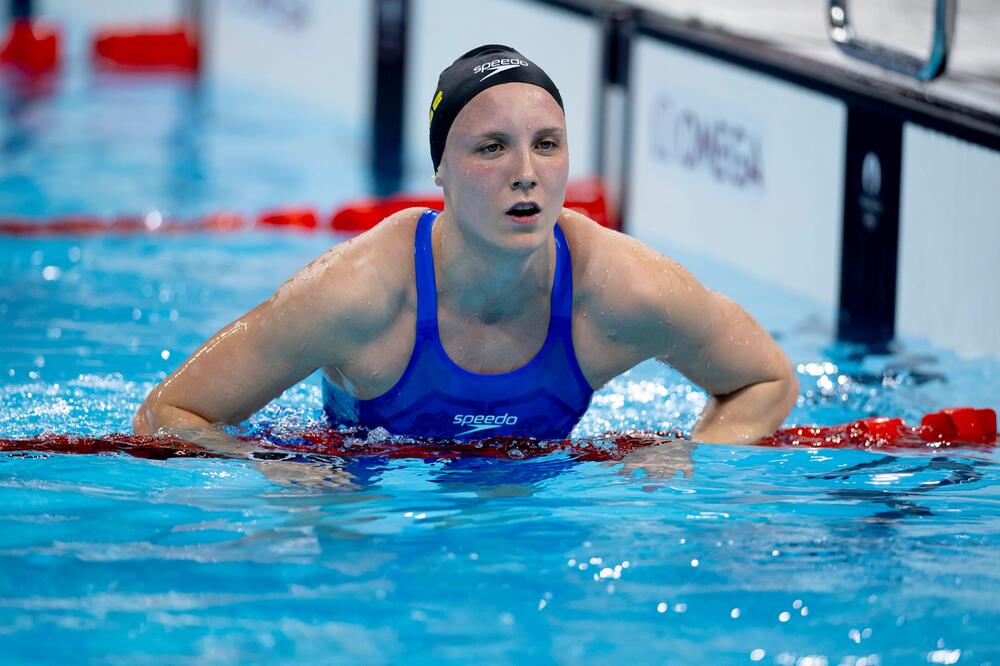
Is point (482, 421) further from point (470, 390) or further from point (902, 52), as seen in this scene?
point (902, 52)

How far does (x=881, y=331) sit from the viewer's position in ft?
18.0

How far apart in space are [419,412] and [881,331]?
2443 mm

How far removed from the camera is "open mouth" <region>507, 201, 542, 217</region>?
10.5 ft

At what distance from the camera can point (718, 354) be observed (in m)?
3.62

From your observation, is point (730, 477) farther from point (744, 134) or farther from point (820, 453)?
point (744, 134)

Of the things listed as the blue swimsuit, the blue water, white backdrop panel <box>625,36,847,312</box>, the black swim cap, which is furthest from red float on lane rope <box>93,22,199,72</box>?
the black swim cap

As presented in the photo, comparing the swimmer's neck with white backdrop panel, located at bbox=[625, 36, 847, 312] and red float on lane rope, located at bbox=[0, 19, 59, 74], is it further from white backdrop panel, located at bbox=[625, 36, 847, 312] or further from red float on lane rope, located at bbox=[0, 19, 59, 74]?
red float on lane rope, located at bbox=[0, 19, 59, 74]

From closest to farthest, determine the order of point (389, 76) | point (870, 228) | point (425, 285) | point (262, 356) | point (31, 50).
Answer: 1. point (262, 356)
2. point (425, 285)
3. point (870, 228)
4. point (389, 76)
5. point (31, 50)

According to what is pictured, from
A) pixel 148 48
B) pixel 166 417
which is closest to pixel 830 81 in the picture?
pixel 166 417

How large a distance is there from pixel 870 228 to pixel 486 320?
2.43m

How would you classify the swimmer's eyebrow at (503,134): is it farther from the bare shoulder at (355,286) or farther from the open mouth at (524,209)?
the bare shoulder at (355,286)

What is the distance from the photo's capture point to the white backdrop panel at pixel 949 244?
4.97 metres

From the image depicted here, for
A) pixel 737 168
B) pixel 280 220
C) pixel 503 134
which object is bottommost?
pixel 280 220

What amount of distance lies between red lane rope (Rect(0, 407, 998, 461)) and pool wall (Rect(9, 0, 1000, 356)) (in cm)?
118
